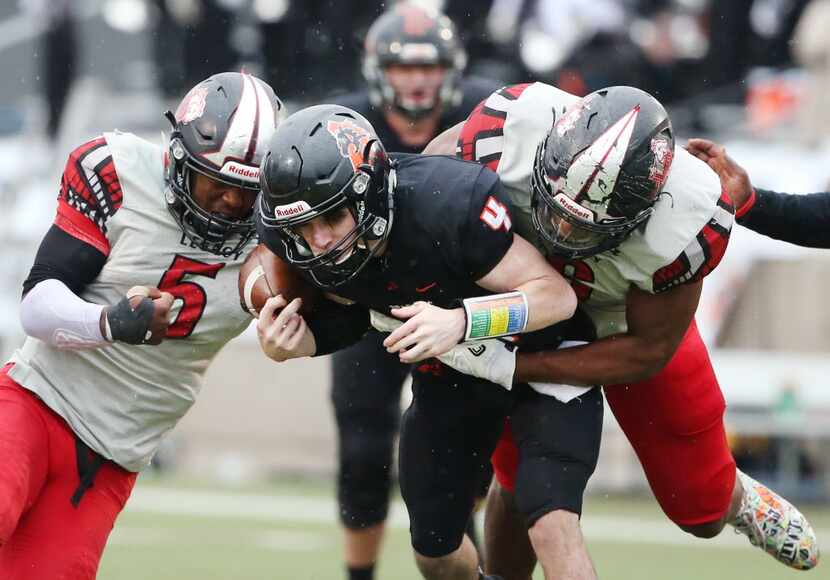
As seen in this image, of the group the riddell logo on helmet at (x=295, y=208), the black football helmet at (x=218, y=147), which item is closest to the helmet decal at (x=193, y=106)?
the black football helmet at (x=218, y=147)

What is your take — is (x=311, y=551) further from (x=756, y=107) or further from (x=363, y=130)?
(x=756, y=107)

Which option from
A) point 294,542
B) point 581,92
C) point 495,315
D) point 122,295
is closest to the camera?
point 495,315

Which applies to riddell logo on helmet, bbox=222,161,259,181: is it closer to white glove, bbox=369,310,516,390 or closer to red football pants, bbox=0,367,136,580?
white glove, bbox=369,310,516,390

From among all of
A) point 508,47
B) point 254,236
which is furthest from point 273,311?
point 508,47

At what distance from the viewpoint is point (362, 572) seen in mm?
5582

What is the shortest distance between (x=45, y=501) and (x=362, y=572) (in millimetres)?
1517

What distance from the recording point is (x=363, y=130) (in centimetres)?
414

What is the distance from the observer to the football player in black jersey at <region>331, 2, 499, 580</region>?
5.53 metres

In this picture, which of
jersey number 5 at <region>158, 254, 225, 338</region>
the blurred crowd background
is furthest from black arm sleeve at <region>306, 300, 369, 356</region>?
the blurred crowd background

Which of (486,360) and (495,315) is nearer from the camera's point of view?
(495,315)

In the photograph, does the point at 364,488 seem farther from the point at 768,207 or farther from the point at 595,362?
the point at 768,207

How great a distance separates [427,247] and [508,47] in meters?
6.49

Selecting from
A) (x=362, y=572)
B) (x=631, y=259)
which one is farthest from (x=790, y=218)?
(x=362, y=572)

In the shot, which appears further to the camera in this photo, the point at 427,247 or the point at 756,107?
the point at 756,107
